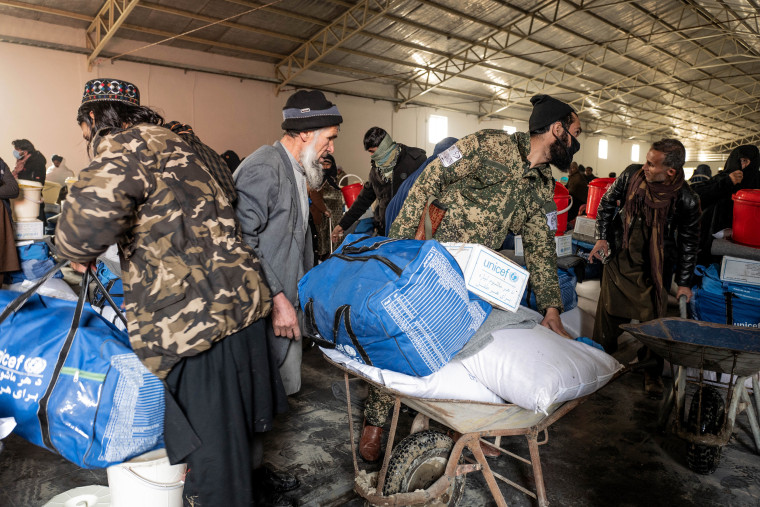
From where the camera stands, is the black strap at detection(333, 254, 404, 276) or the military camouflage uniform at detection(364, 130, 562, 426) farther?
the military camouflage uniform at detection(364, 130, 562, 426)

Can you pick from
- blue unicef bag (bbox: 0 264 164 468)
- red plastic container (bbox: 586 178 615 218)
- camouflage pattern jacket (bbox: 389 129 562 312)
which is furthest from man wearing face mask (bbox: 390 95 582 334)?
Result: red plastic container (bbox: 586 178 615 218)

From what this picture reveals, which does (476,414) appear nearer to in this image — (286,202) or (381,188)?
(286,202)

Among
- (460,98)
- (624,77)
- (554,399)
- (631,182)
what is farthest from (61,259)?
(624,77)

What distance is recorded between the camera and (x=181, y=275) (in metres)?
1.31

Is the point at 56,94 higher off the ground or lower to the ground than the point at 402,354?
higher

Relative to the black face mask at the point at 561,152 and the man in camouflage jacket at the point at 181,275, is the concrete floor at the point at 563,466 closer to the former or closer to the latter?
the man in camouflage jacket at the point at 181,275

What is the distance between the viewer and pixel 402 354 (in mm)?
1543

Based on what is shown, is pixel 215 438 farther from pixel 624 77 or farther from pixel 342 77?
pixel 624 77

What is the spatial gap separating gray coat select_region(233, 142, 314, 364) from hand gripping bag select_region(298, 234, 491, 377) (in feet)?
0.93

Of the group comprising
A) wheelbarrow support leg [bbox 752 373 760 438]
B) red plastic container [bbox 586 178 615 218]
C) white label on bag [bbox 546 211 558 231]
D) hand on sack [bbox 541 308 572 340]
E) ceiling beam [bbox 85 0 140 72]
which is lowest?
wheelbarrow support leg [bbox 752 373 760 438]

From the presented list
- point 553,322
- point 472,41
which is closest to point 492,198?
point 553,322

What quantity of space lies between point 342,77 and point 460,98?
515 centimetres

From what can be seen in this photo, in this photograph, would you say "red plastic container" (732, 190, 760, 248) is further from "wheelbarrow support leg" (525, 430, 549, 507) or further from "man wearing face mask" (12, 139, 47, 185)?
"man wearing face mask" (12, 139, 47, 185)

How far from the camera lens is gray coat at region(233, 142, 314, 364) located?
1867mm
